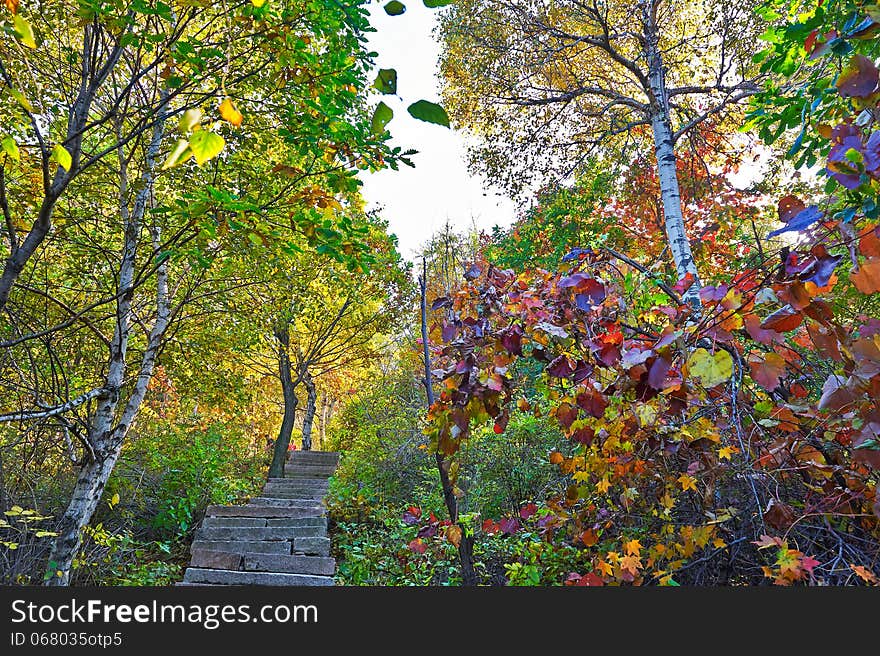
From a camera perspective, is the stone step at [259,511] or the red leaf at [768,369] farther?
the stone step at [259,511]

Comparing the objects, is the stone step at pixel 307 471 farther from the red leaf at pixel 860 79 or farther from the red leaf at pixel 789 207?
the red leaf at pixel 860 79

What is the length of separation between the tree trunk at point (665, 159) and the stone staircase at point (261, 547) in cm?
406

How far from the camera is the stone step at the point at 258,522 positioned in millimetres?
5234

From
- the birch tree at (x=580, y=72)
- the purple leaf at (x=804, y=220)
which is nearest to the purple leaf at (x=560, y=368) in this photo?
the purple leaf at (x=804, y=220)

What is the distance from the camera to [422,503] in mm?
4949

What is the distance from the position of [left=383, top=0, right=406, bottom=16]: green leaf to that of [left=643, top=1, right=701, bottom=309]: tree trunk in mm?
3696

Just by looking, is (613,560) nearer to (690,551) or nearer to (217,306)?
(690,551)

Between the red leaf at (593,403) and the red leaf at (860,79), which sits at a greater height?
the red leaf at (860,79)

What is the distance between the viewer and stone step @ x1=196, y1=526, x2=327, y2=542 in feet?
16.6

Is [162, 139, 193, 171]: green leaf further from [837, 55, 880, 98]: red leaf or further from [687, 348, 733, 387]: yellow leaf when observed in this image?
[837, 55, 880, 98]: red leaf

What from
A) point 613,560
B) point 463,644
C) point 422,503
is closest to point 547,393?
point 613,560

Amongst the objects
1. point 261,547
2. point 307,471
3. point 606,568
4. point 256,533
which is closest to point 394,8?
point 606,568

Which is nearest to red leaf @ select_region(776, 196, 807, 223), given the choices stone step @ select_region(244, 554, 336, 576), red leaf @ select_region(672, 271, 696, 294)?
red leaf @ select_region(672, 271, 696, 294)

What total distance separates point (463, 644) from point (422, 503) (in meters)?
3.97
